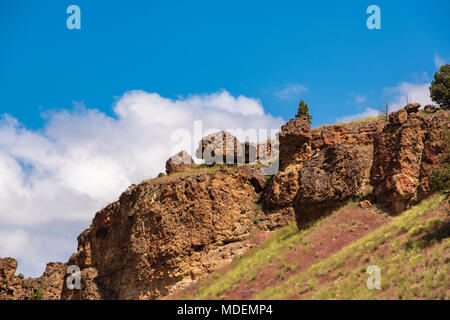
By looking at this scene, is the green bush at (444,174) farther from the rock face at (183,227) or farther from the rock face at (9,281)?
the rock face at (9,281)

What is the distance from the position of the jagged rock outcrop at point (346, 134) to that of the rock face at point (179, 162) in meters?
11.7

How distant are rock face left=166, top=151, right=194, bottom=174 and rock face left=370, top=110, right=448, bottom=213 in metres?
18.8

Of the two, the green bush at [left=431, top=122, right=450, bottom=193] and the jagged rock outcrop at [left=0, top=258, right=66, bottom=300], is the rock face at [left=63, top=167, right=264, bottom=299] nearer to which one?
the jagged rock outcrop at [left=0, top=258, right=66, bottom=300]

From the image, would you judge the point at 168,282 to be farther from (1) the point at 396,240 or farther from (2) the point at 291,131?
(1) the point at 396,240

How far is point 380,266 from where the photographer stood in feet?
87.6

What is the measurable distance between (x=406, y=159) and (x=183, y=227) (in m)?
17.4

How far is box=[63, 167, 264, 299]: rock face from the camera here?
4128cm

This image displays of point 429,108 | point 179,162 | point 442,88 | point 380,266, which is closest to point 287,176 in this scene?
point 179,162

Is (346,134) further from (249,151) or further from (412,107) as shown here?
(412,107)

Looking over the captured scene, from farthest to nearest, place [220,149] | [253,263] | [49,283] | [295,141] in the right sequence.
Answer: [49,283]
[220,149]
[295,141]
[253,263]

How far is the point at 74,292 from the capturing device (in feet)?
176

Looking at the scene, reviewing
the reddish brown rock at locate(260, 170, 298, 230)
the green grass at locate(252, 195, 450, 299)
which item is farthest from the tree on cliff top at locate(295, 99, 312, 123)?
the green grass at locate(252, 195, 450, 299)
